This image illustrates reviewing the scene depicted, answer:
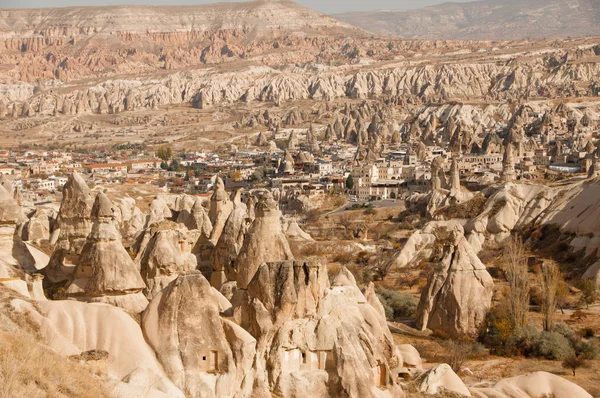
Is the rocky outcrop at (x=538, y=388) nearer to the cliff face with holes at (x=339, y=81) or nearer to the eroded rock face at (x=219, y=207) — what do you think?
the eroded rock face at (x=219, y=207)

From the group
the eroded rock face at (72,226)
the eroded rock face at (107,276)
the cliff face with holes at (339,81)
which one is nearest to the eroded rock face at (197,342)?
the eroded rock face at (107,276)

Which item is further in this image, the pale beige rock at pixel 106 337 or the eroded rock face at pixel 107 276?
the eroded rock face at pixel 107 276

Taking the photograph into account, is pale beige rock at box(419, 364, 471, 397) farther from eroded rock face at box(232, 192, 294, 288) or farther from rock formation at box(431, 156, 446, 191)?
rock formation at box(431, 156, 446, 191)

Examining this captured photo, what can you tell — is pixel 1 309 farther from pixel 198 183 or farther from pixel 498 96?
pixel 498 96

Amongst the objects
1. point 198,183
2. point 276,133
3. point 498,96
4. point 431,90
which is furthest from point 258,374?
point 431,90

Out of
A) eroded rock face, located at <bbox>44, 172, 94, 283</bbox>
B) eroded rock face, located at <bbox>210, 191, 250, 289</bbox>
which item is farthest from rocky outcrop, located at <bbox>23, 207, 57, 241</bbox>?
eroded rock face, located at <bbox>210, 191, 250, 289</bbox>

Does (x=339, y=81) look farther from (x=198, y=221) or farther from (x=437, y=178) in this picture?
(x=198, y=221)
